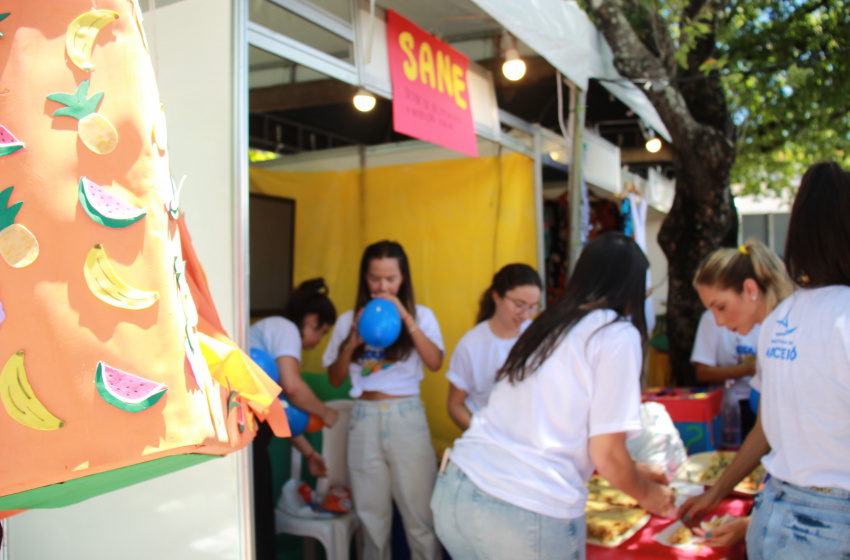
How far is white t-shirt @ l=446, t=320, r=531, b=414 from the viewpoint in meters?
3.00

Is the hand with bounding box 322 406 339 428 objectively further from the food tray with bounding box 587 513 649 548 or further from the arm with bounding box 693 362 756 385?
the arm with bounding box 693 362 756 385

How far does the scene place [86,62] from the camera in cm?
74

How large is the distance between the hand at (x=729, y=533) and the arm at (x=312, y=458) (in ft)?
6.01

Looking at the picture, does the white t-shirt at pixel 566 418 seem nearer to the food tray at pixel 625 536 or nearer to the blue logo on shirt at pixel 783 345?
the blue logo on shirt at pixel 783 345

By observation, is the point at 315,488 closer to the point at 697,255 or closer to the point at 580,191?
the point at 580,191

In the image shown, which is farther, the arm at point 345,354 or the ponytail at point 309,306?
the ponytail at point 309,306

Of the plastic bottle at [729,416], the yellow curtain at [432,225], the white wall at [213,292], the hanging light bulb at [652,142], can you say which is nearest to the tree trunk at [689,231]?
the hanging light bulb at [652,142]

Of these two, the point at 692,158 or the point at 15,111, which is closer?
the point at 15,111

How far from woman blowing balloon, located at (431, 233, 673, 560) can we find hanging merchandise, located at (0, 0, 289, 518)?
104 centimetres

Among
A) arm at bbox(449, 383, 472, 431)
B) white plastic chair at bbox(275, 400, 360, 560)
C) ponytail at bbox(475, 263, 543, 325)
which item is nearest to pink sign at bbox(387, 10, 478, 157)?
ponytail at bbox(475, 263, 543, 325)

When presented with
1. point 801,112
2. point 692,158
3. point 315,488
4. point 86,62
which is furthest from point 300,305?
point 801,112

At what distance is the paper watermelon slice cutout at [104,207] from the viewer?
70 centimetres

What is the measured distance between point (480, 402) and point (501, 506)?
140 cm

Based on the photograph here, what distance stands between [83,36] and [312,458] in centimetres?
272
